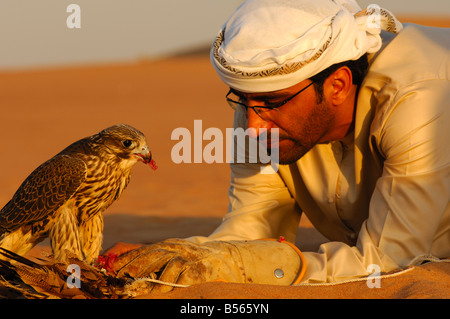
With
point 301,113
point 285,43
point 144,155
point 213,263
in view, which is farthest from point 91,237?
point 285,43

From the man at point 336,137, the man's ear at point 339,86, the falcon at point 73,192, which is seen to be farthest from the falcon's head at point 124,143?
the man's ear at point 339,86

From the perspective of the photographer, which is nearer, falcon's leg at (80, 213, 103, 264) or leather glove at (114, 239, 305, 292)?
leather glove at (114, 239, 305, 292)

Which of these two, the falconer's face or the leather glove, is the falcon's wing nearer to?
the leather glove

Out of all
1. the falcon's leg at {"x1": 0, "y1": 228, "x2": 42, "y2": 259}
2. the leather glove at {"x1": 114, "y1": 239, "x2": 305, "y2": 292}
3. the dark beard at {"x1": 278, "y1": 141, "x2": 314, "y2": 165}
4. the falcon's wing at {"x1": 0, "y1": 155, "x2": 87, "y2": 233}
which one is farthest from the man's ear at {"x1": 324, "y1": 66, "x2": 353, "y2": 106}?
the falcon's leg at {"x1": 0, "y1": 228, "x2": 42, "y2": 259}

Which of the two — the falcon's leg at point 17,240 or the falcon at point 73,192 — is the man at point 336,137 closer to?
the falcon at point 73,192

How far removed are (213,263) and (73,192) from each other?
41.5 inches

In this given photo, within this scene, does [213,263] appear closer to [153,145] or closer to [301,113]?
[301,113]

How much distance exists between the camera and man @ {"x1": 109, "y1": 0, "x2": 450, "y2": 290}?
3203mm

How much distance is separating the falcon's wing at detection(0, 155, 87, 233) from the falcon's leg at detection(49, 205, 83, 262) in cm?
6

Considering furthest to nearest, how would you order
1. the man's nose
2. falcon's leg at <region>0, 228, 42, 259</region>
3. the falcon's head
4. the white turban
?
falcon's leg at <region>0, 228, 42, 259</region> → the falcon's head → the man's nose → the white turban

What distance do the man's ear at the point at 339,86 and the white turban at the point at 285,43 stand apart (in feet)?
0.32

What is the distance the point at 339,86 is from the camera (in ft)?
12.0

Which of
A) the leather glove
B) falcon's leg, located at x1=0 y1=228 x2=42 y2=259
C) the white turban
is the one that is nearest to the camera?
the leather glove
